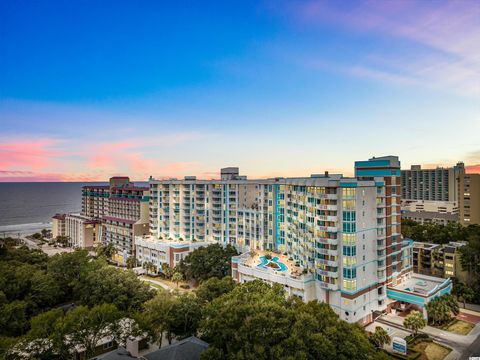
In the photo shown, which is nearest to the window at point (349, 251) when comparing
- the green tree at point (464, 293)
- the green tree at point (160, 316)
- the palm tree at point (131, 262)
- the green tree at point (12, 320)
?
the green tree at point (464, 293)

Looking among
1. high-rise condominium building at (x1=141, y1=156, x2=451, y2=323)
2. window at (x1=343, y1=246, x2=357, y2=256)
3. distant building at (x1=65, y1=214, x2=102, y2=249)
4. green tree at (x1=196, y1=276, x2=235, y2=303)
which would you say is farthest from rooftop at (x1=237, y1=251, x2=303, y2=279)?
distant building at (x1=65, y1=214, x2=102, y2=249)

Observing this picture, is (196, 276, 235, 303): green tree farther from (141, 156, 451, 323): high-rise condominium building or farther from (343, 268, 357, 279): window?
(343, 268, 357, 279): window

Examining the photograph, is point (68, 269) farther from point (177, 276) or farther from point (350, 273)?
point (350, 273)

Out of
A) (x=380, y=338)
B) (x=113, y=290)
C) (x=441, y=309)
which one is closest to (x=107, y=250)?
(x=113, y=290)

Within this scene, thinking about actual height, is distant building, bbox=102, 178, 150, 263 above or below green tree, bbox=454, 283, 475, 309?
above

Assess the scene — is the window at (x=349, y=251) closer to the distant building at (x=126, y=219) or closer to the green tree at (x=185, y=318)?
→ the green tree at (x=185, y=318)

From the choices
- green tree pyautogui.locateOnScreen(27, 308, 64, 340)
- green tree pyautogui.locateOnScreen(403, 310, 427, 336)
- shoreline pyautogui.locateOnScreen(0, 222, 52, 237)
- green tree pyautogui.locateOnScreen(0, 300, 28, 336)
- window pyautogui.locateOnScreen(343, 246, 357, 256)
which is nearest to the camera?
green tree pyautogui.locateOnScreen(27, 308, 64, 340)
